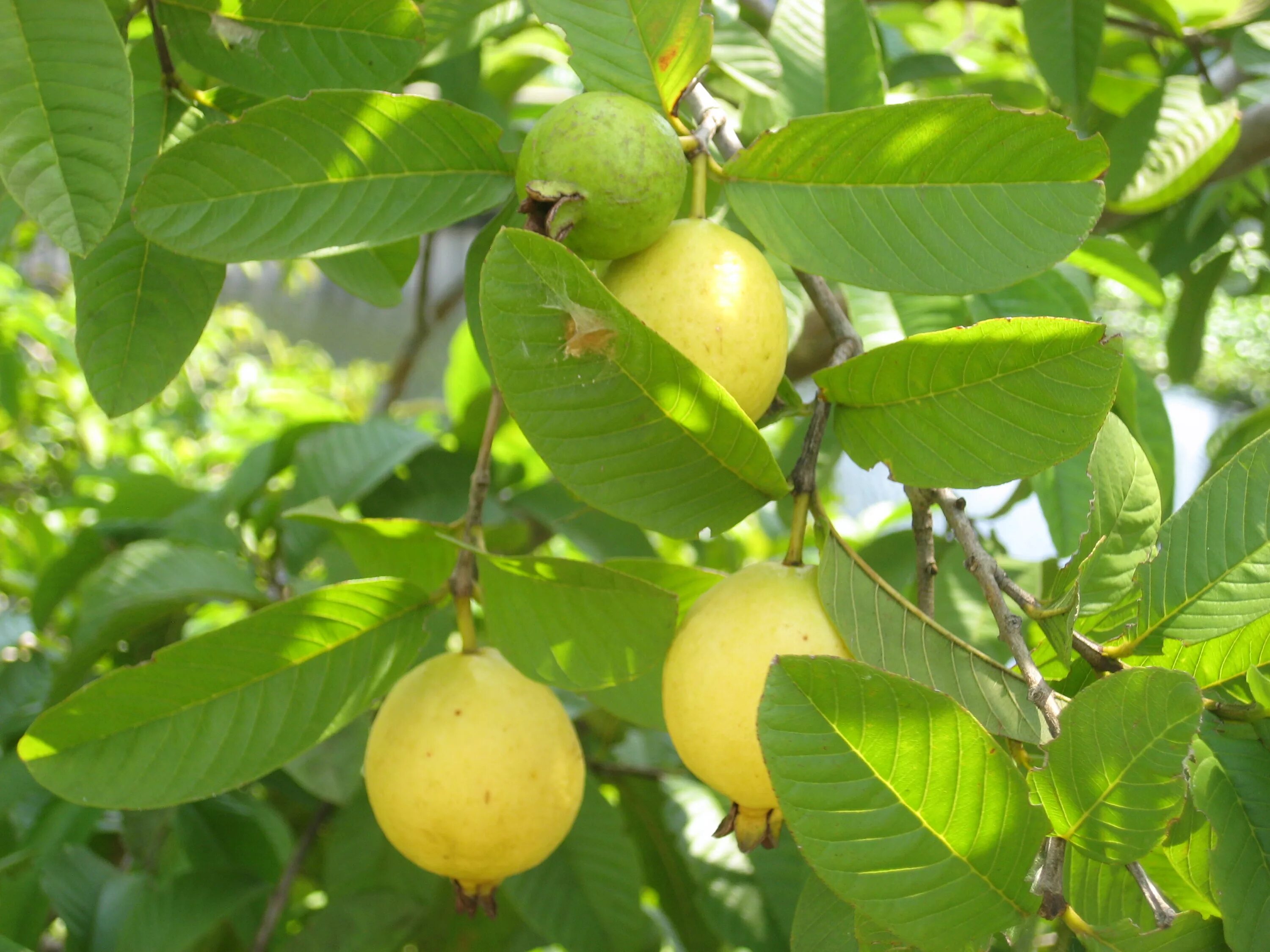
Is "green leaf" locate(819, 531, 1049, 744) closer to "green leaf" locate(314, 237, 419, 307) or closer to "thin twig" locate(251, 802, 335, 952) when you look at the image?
"green leaf" locate(314, 237, 419, 307)

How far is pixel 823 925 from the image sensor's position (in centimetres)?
58

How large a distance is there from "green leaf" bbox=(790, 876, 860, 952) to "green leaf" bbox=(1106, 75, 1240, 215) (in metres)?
0.91

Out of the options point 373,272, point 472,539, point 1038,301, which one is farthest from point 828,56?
point 472,539

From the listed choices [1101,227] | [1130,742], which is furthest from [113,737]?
[1101,227]

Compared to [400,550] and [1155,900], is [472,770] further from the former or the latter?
[1155,900]

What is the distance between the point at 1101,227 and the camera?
1511 millimetres

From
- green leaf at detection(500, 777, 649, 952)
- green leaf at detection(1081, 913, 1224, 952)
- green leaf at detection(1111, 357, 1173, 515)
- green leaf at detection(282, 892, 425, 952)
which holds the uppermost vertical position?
green leaf at detection(1081, 913, 1224, 952)

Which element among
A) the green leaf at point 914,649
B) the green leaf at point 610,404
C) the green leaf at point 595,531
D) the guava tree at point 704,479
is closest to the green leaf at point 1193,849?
the guava tree at point 704,479

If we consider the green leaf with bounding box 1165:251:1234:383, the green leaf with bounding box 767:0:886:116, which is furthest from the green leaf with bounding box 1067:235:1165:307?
the green leaf with bounding box 1165:251:1234:383

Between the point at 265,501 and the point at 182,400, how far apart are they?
3.69ft

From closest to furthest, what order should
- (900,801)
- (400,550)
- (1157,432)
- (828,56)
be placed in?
(900,801), (400,550), (828,56), (1157,432)

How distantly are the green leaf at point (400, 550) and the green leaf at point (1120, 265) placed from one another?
740mm

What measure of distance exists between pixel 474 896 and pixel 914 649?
378 millimetres

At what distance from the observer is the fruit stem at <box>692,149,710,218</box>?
2.06 ft
